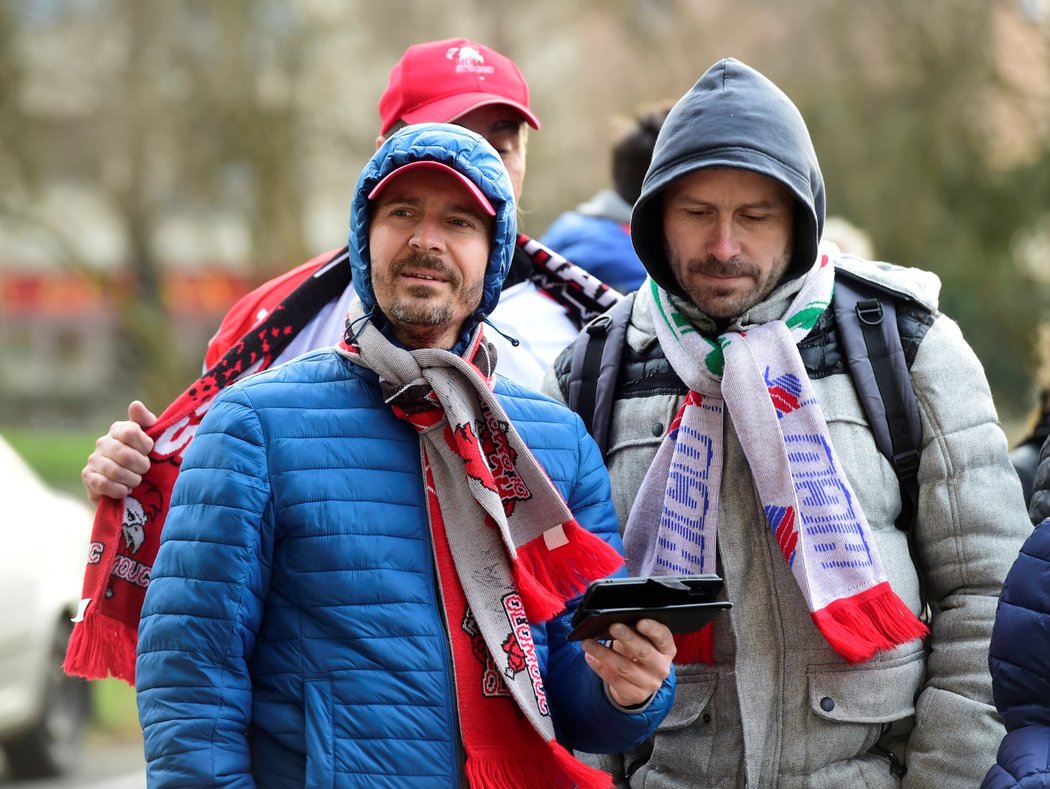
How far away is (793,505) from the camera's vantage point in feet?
9.69

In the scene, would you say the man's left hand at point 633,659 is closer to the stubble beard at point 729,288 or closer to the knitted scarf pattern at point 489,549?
the knitted scarf pattern at point 489,549

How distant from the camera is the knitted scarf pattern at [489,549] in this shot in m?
2.58

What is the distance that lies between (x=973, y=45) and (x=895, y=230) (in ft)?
6.99

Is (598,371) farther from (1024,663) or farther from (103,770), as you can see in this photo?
(103,770)

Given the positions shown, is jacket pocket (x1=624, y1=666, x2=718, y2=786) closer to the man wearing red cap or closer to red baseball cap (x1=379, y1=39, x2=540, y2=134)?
the man wearing red cap

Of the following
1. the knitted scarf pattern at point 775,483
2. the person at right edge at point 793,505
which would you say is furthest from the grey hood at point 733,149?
the knitted scarf pattern at point 775,483

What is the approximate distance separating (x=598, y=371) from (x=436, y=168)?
750 mm

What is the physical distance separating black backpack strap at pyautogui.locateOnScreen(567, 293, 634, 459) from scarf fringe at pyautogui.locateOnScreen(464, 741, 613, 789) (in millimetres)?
824

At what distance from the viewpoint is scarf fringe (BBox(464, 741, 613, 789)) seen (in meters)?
2.53

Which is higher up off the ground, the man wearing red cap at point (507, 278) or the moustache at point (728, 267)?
the man wearing red cap at point (507, 278)

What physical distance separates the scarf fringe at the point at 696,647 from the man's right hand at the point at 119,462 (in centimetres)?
124

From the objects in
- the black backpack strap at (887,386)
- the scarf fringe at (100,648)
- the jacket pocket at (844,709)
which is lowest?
the jacket pocket at (844,709)

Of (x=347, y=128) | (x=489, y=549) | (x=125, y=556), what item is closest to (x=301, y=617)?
(x=489, y=549)

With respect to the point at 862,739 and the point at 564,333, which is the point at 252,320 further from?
the point at 862,739
